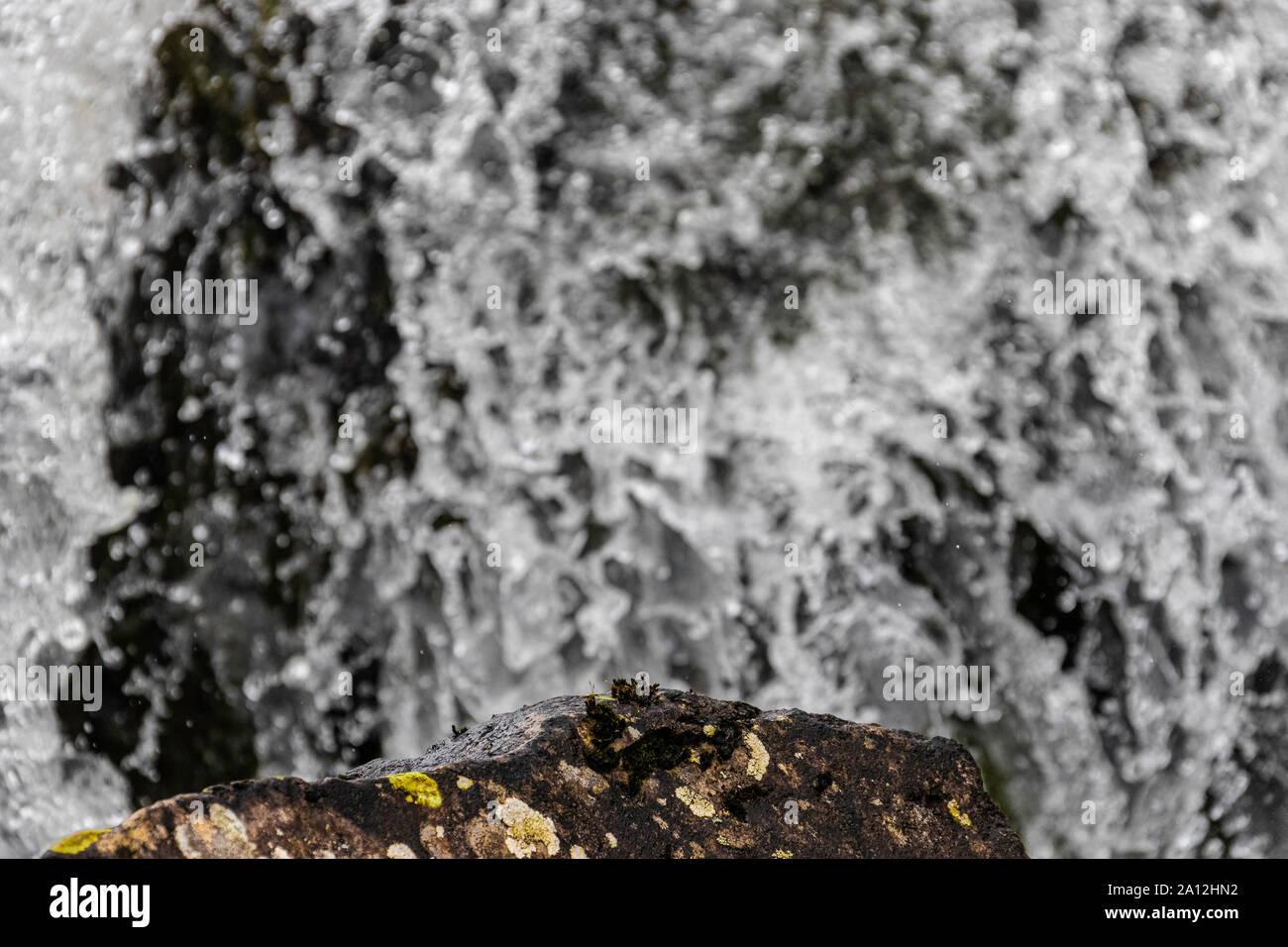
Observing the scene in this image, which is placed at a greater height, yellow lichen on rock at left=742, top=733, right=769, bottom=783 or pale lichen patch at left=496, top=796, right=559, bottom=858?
yellow lichen on rock at left=742, top=733, right=769, bottom=783

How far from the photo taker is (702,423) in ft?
12.7

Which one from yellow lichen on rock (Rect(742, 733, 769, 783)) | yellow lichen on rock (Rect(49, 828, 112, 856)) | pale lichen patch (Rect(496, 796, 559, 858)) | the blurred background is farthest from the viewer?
the blurred background

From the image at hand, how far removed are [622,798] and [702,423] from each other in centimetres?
264

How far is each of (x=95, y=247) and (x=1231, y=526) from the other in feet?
13.2

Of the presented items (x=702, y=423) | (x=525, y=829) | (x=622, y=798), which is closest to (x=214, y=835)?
(x=525, y=829)

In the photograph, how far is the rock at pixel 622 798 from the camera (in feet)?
3.74

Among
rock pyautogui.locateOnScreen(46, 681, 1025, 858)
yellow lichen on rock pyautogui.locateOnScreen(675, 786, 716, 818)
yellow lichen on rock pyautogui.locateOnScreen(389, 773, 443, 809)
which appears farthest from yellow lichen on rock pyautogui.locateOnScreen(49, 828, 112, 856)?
yellow lichen on rock pyautogui.locateOnScreen(675, 786, 716, 818)

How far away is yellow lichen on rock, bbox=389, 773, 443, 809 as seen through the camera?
47.8 inches

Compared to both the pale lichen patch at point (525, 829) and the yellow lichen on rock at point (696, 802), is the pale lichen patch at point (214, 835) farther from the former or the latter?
the yellow lichen on rock at point (696, 802)

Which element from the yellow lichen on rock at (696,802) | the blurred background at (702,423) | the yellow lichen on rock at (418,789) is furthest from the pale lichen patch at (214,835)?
the blurred background at (702,423)

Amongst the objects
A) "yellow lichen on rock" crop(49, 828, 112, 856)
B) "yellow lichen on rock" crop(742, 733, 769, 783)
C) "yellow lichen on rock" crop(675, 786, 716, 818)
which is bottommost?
"yellow lichen on rock" crop(675, 786, 716, 818)

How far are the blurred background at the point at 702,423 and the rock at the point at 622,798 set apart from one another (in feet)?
7.87

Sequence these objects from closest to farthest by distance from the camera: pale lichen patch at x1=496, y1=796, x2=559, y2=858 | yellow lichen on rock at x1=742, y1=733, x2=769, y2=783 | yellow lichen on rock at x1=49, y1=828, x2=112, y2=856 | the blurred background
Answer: yellow lichen on rock at x1=49, y1=828, x2=112, y2=856
pale lichen patch at x1=496, y1=796, x2=559, y2=858
yellow lichen on rock at x1=742, y1=733, x2=769, y2=783
the blurred background

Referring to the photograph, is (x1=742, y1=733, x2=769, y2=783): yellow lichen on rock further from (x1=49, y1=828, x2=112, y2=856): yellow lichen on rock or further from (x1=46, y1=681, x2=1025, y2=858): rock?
(x1=49, y1=828, x2=112, y2=856): yellow lichen on rock
